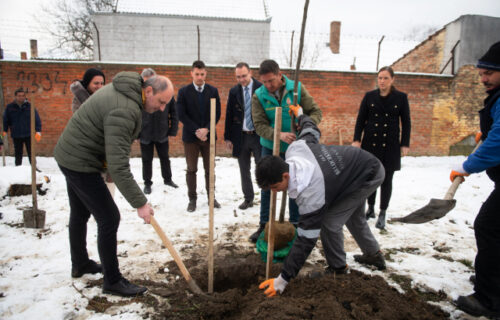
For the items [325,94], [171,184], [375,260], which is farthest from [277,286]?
[325,94]

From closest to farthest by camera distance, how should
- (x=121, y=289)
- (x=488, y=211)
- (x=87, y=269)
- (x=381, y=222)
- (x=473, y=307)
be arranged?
(x=488, y=211)
(x=473, y=307)
(x=121, y=289)
(x=87, y=269)
(x=381, y=222)

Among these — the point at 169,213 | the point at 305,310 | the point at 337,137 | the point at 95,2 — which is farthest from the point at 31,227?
the point at 95,2

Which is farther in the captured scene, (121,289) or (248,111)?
(248,111)

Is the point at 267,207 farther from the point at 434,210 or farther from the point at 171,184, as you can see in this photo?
the point at 171,184

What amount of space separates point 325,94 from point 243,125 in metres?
5.07

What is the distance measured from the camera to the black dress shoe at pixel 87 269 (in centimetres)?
280

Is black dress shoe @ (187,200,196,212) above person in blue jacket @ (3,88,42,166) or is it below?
below

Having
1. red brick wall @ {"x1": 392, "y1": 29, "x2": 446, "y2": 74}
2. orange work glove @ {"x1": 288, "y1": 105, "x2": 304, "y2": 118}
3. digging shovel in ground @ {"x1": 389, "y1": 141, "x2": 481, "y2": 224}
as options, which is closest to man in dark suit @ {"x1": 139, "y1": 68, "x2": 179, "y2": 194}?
orange work glove @ {"x1": 288, "y1": 105, "x2": 304, "y2": 118}

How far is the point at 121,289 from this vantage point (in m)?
2.55

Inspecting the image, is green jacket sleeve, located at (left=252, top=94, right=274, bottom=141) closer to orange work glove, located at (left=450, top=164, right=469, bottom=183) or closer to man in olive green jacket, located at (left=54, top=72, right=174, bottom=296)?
man in olive green jacket, located at (left=54, top=72, right=174, bottom=296)

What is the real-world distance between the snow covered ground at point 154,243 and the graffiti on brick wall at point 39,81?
362 centimetres

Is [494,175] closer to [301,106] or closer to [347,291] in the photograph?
[347,291]

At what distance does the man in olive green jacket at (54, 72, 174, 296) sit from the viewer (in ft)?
7.00

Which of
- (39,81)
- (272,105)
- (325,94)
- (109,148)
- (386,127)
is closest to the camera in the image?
(109,148)
